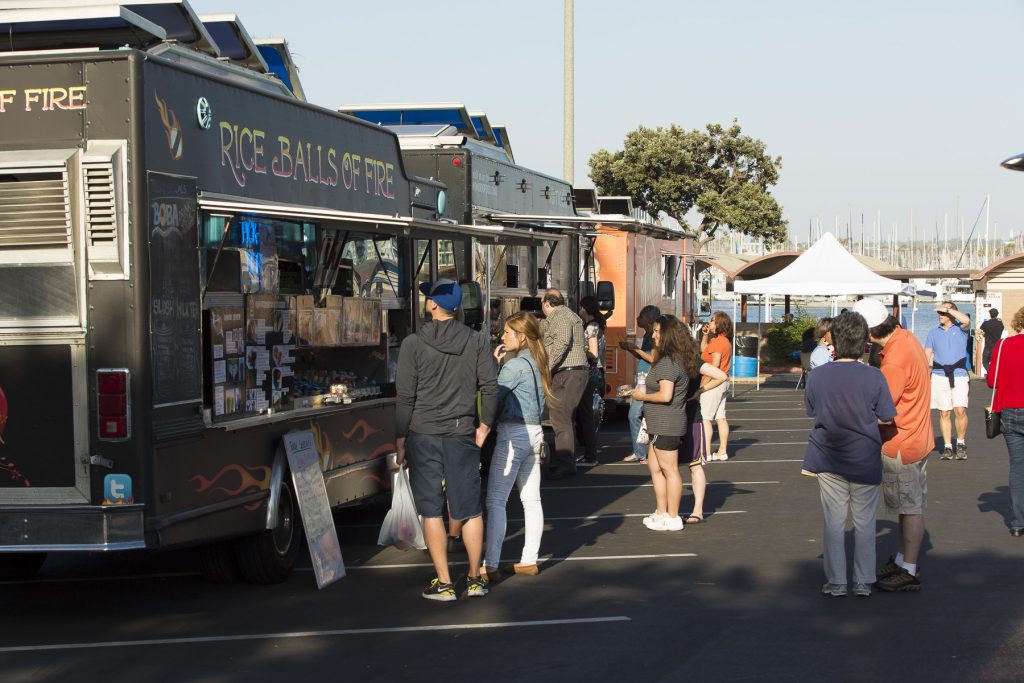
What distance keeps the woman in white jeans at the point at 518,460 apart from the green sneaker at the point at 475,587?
1.08 ft

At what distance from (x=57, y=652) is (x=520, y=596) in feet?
9.10

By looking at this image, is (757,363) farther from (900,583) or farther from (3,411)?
(3,411)

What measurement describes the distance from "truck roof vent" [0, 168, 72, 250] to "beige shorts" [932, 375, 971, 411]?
11061mm

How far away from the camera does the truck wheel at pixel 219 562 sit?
8.27m

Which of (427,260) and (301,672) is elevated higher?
(427,260)

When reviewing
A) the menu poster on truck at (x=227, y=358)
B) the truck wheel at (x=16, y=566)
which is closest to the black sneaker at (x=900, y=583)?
the menu poster on truck at (x=227, y=358)

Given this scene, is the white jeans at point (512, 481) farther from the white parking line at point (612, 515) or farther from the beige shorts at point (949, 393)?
the beige shorts at point (949, 393)

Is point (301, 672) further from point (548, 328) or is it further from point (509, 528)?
point (548, 328)

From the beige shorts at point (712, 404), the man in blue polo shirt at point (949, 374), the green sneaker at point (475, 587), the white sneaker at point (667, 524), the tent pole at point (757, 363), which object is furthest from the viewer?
the tent pole at point (757, 363)

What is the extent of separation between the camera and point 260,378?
820 cm

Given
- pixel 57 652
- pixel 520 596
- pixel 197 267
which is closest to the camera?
pixel 57 652

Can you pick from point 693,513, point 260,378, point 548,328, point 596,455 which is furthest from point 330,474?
point 596,455

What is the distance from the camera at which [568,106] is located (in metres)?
22.3

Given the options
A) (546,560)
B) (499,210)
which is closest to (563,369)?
(499,210)
